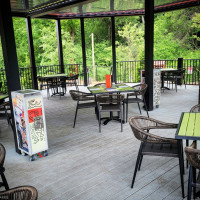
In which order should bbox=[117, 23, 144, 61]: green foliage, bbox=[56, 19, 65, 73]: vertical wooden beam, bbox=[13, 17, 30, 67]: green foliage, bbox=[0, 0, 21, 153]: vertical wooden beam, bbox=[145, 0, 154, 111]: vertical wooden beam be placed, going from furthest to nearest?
bbox=[13, 17, 30, 67]: green foliage, bbox=[117, 23, 144, 61]: green foliage, bbox=[56, 19, 65, 73]: vertical wooden beam, bbox=[145, 0, 154, 111]: vertical wooden beam, bbox=[0, 0, 21, 153]: vertical wooden beam

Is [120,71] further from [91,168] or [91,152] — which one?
[91,168]

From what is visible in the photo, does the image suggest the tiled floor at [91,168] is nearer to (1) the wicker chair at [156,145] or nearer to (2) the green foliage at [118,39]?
(1) the wicker chair at [156,145]

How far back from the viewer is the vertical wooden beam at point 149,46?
5.54 m

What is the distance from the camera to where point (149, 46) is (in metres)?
5.68

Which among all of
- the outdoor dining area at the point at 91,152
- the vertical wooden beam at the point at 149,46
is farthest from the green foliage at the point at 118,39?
the outdoor dining area at the point at 91,152

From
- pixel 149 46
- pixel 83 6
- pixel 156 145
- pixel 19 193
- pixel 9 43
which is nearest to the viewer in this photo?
pixel 19 193

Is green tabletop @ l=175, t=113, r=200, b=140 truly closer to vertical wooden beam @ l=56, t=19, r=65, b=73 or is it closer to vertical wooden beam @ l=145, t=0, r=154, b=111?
vertical wooden beam @ l=145, t=0, r=154, b=111

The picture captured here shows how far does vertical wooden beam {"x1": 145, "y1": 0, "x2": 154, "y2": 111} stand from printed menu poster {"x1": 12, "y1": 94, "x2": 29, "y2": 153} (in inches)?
131

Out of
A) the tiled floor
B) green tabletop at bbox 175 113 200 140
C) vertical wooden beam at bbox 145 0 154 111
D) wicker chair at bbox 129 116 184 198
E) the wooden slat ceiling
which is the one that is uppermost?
the wooden slat ceiling

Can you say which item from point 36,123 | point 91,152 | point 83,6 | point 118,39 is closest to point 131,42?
point 118,39

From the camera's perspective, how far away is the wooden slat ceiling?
633cm

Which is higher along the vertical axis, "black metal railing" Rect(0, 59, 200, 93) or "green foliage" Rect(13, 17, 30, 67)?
"green foliage" Rect(13, 17, 30, 67)

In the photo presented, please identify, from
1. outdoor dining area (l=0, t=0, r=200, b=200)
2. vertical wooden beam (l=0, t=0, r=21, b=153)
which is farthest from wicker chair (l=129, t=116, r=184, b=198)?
vertical wooden beam (l=0, t=0, r=21, b=153)

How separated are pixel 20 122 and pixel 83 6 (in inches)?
199
